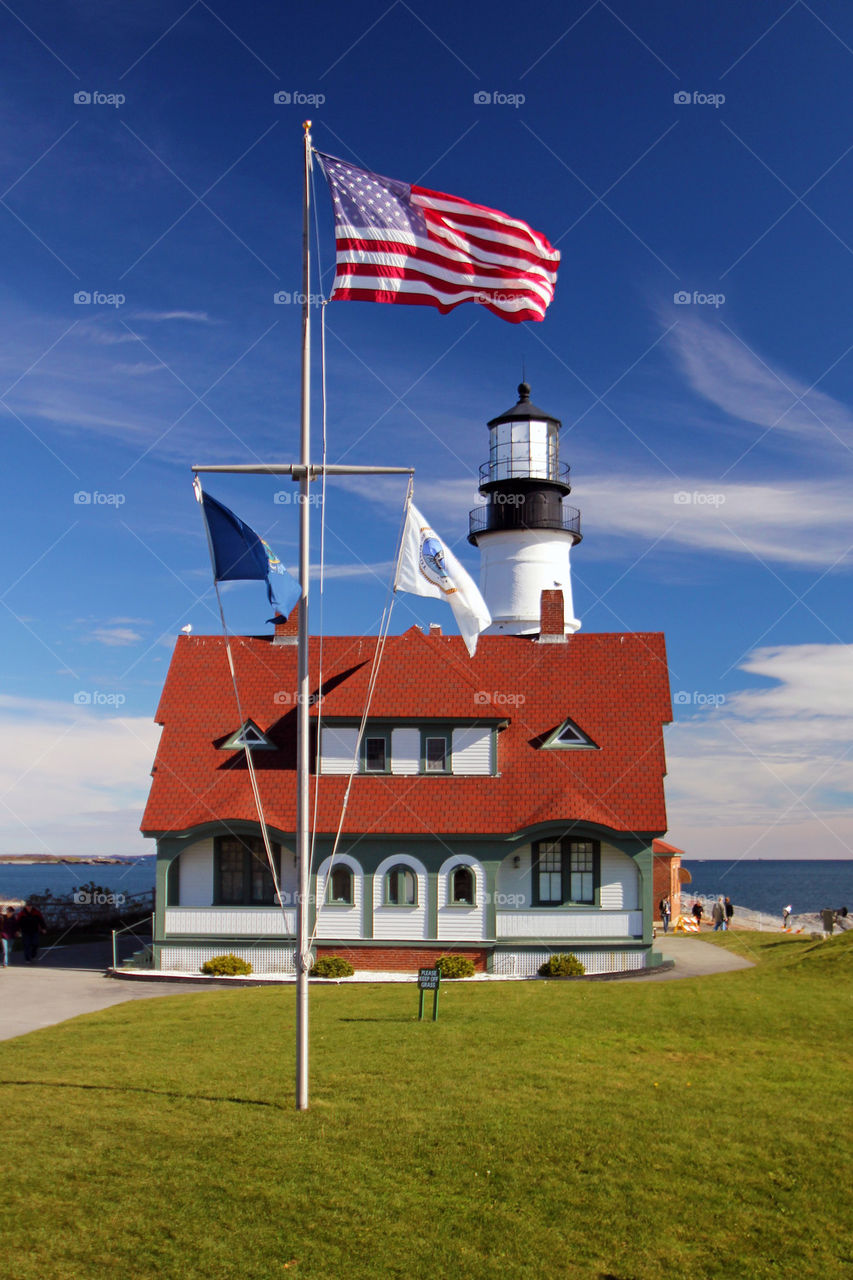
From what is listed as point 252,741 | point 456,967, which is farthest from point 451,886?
point 252,741

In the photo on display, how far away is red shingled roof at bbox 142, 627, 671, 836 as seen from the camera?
28.8m

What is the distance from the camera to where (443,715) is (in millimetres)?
29453

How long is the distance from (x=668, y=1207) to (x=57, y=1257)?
5.08 meters

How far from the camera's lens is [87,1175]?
1021 cm

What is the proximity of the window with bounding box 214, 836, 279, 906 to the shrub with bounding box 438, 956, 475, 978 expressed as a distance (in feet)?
16.0

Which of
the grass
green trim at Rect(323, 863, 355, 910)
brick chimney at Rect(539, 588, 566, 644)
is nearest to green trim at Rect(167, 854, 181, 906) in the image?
green trim at Rect(323, 863, 355, 910)

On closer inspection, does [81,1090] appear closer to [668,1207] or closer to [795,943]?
[668,1207]

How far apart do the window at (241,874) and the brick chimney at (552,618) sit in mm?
10627

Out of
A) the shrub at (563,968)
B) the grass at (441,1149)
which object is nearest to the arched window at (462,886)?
the shrub at (563,968)

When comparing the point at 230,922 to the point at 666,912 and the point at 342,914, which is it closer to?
the point at 342,914

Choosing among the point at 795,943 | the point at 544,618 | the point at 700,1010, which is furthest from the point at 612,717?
the point at 700,1010

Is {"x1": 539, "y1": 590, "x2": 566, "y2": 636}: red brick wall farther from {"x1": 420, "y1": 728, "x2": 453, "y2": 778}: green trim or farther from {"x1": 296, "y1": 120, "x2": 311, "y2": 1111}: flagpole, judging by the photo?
{"x1": 296, "y1": 120, "x2": 311, "y2": 1111}: flagpole

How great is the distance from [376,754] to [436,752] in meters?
1.61

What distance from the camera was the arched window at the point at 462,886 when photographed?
2856cm
